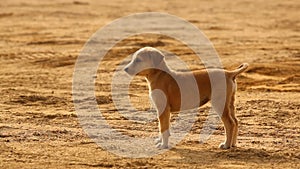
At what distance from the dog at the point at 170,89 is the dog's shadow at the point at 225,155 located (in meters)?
0.22

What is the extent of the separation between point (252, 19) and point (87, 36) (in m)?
8.10

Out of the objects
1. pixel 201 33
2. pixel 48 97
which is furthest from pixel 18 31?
pixel 48 97

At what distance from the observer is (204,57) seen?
18.6 m

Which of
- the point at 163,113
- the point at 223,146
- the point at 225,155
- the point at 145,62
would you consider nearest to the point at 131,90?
the point at 145,62

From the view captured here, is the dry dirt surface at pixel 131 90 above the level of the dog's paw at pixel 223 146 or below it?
below

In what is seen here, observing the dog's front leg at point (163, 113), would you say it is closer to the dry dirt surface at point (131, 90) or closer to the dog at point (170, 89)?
the dog at point (170, 89)

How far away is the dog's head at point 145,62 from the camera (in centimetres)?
962

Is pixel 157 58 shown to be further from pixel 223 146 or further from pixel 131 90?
pixel 131 90

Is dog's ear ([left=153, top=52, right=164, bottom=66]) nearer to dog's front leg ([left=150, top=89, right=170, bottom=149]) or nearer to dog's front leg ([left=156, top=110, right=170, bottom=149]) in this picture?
dog's front leg ([left=150, top=89, right=170, bottom=149])

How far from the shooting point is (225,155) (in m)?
9.12

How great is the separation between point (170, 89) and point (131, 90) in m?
4.59

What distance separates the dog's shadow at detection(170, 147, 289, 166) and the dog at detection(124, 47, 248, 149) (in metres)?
0.22

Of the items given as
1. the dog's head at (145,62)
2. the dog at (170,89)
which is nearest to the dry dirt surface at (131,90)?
the dog at (170,89)

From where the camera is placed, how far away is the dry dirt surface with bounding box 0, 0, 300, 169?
903cm
